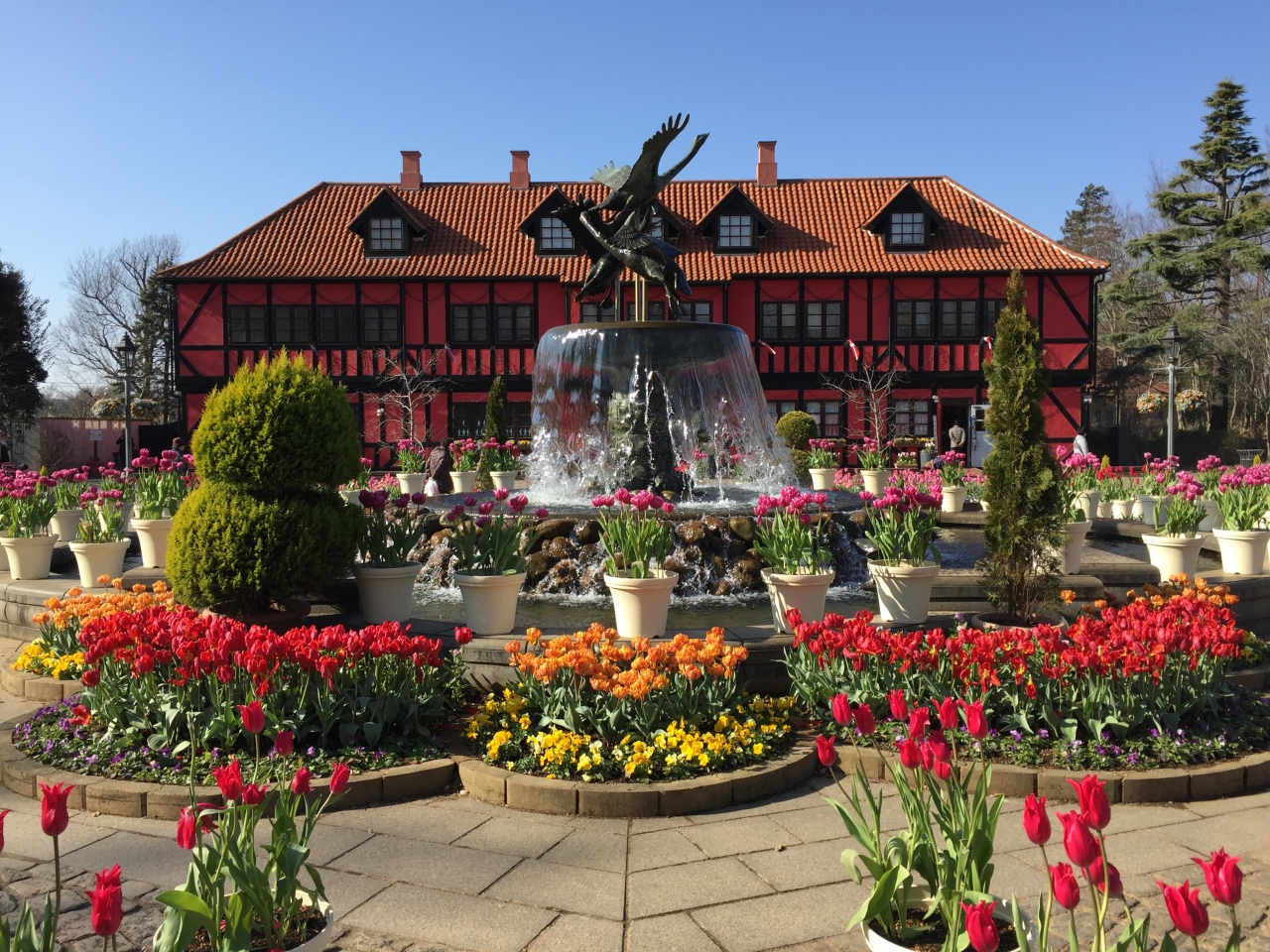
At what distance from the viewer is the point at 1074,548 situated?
24.4 ft

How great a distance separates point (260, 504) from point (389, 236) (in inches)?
924

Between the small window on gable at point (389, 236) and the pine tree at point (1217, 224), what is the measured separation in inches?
947

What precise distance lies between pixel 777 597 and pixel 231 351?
24425mm

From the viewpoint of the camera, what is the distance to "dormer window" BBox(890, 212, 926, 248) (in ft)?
90.2

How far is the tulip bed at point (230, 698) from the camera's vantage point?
4.10 metres

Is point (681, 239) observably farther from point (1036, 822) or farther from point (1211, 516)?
point (1036, 822)

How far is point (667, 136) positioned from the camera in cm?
981

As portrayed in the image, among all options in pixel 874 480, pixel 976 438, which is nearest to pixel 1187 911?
pixel 874 480

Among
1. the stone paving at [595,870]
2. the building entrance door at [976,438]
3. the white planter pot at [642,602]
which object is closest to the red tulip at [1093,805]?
the stone paving at [595,870]

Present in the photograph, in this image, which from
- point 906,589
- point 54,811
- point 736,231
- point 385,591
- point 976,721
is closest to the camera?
point 54,811

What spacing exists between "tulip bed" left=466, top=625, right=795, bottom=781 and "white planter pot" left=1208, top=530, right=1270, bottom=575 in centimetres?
463

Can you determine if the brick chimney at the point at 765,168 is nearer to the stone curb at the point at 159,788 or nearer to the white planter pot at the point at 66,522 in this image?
the white planter pot at the point at 66,522

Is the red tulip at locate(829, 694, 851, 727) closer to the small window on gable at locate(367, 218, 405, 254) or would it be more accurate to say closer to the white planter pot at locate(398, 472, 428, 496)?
the white planter pot at locate(398, 472, 428, 496)

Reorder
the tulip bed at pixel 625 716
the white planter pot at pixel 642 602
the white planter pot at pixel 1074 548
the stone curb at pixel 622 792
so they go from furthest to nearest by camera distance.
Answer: the white planter pot at pixel 1074 548 < the white planter pot at pixel 642 602 < the tulip bed at pixel 625 716 < the stone curb at pixel 622 792
